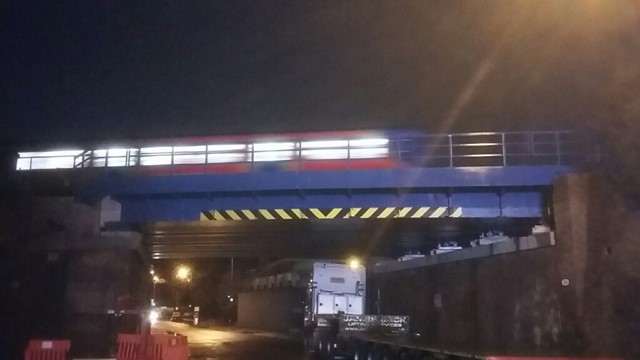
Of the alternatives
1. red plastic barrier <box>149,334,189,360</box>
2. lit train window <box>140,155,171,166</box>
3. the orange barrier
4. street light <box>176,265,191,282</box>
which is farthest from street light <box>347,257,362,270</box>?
street light <box>176,265,191,282</box>

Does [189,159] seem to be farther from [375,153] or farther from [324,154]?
[375,153]

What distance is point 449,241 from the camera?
31.7 m

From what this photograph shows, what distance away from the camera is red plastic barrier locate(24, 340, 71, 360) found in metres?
18.7

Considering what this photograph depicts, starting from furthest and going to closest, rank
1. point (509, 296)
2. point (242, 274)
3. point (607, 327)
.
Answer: point (242, 274) → point (509, 296) → point (607, 327)

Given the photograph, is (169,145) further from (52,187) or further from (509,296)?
(509,296)

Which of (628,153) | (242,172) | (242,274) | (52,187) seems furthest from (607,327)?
(242,274)

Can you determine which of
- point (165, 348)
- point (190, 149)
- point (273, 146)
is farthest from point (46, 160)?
point (165, 348)

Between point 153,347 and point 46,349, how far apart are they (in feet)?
8.41

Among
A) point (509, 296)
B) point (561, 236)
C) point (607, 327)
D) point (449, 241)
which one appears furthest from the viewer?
point (449, 241)

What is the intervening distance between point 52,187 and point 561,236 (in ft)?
59.8

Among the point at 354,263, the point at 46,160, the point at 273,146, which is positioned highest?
the point at 46,160

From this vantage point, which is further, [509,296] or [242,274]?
[242,274]

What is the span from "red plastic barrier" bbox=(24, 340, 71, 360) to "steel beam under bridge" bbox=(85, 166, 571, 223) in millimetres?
7533

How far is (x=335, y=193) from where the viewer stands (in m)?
24.9
